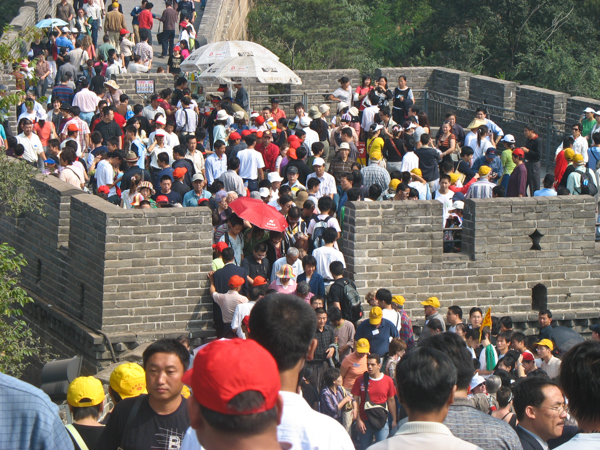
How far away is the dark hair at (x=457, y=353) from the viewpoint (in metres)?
4.66

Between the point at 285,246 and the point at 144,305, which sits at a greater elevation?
the point at 285,246

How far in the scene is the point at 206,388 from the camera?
109 inches

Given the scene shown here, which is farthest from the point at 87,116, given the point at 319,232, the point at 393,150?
the point at 319,232

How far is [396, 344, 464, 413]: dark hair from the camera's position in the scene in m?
4.03

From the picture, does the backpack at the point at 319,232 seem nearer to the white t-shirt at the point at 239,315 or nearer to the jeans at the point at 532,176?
the white t-shirt at the point at 239,315

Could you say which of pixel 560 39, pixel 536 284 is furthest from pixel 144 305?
pixel 560 39

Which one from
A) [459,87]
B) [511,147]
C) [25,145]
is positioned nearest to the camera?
[25,145]

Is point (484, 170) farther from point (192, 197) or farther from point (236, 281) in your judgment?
point (236, 281)

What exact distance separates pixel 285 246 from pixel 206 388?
9.06 metres

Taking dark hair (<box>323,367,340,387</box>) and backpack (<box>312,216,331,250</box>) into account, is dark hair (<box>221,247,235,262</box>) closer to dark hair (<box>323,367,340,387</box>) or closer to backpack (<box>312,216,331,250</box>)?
backpack (<box>312,216,331,250</box>)

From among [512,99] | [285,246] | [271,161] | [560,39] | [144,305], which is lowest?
[144,305]

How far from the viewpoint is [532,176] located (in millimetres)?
15203

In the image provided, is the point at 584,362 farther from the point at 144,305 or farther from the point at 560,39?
the point at 560,39

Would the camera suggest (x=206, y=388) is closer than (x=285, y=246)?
Yes
